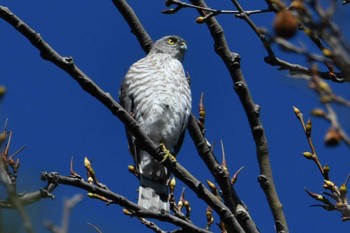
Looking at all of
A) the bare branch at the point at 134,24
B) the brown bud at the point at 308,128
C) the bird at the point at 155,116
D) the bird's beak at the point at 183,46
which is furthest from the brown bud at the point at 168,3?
the bird's beak at the point at 183,46

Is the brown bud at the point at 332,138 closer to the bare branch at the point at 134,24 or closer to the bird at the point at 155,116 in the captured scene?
the bare branch at the point at 134,24

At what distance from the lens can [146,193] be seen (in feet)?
19.7

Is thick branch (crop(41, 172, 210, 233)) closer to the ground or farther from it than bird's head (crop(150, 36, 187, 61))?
closer to the ground

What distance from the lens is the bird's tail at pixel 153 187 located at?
19.5ft

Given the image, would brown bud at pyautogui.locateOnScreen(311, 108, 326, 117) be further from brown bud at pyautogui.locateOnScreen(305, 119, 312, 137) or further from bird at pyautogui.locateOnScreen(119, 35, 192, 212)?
bird at pyautogui.locateOnScreen(119, 35, 192, 212)

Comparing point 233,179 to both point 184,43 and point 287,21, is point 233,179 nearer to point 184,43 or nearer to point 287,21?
point 287,21

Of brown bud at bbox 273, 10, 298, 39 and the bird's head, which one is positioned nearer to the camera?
brown bud at bbox 273, 10, 298, 39

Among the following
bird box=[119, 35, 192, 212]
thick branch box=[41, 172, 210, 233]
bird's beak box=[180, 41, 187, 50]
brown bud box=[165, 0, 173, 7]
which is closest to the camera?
thick branch box=[41, 172, 210, 233]

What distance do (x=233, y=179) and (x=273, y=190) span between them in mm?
472

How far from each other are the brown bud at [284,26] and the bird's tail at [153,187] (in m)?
4.42

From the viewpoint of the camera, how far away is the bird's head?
755cm

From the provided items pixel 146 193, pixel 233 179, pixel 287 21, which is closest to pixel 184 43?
pixel 146 193

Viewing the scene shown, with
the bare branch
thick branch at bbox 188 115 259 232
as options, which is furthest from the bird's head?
thick branch at bbox 188 115 259 232

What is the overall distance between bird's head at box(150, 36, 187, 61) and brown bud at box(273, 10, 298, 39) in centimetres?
580
